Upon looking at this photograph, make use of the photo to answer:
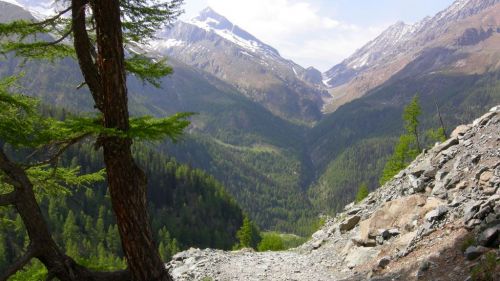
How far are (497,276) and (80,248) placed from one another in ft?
404

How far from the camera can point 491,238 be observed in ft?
40.3

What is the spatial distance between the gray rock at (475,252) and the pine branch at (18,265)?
1134 centimetres

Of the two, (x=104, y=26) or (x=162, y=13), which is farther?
(x=162, y=13)

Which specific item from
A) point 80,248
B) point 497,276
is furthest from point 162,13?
point 80,248

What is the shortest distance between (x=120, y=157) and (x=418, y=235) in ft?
41.8

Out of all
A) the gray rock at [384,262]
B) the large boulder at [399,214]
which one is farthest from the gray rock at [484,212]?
the large boulder at [399,214]

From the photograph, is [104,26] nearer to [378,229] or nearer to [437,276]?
[437,276]

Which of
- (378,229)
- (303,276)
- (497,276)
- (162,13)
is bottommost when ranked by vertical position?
(303,276)

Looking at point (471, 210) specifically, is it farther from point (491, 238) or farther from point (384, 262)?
point (384, 262)

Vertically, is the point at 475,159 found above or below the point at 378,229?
above

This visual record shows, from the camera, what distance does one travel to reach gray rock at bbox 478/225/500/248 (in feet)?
40.0

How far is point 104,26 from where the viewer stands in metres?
8.50

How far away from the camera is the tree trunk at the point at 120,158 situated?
8508 millimetres

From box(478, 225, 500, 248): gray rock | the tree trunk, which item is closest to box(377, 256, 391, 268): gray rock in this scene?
box(478, 225, 500, 248): gray rock
